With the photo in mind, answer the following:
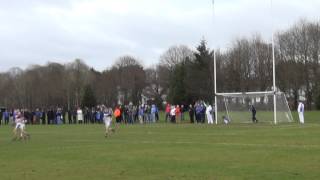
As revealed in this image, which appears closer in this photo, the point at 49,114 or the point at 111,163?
the point at 111,163

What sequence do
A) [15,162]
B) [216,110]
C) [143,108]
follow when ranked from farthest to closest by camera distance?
[143,108] → [216,110] → [15,162]

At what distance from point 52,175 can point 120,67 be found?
121m

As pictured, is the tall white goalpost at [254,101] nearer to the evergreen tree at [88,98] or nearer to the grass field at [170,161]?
the grass field at [170,161]

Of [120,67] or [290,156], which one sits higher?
[120,67]

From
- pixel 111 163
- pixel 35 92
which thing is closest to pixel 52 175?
pixel 111 163

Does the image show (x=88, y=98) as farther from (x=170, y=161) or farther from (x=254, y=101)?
(x=170, y=161)

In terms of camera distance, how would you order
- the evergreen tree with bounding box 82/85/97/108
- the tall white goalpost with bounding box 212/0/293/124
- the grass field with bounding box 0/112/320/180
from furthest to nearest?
1. the evergreen tree with bounding box 82/85/97/108
2. the tall white goalpost with bounding box 212/0/293/124
3. the grass field with bounding box 0/112/320/180

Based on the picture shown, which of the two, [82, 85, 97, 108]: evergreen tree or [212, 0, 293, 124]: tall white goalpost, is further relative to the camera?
[82, 85, 97, 108]: evergreen tree

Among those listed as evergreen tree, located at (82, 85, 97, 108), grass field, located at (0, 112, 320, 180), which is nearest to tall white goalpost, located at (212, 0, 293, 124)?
grass field, located at (0, 112, 320, 180)

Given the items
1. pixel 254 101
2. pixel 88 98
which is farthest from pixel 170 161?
pixel 88 98

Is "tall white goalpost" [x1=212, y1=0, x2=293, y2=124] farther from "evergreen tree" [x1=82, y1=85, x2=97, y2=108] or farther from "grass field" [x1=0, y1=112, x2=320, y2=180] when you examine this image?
"evergreen tree" [x1=82, y1=85, x2=97, y2=108]

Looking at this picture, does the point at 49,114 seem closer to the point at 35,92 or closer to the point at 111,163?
the point at 111,163

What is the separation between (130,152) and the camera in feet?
74.2

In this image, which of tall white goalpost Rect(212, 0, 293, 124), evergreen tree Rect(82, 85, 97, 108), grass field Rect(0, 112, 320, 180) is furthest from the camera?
evergreen tree Rect(82, 85, 97, 108)
